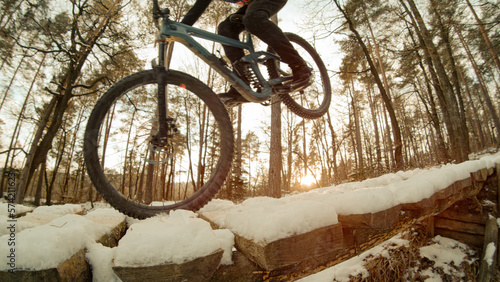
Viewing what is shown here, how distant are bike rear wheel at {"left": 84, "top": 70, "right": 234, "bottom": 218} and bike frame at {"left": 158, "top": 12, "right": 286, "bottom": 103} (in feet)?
0.80

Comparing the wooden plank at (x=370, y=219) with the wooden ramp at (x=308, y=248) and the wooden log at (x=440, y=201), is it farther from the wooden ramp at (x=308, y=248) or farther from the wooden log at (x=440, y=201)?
the wooden log at (x=440, y=201)

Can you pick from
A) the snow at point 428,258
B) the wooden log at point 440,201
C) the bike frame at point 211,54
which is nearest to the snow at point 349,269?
the snow at point 428,258

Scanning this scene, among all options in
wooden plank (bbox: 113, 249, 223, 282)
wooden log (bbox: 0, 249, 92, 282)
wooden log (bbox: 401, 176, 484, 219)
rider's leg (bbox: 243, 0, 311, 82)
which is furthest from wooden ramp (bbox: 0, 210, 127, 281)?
wooden log (bbox: 401, 176, 484, 219)

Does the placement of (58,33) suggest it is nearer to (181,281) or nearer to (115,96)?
(115,96)

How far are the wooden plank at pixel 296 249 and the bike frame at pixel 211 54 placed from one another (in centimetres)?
110

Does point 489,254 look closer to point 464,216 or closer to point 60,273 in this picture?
point 464,216

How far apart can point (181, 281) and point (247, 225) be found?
358 mm

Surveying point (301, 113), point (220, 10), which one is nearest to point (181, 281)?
point (301, 113)

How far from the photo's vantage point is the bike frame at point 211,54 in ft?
4.67

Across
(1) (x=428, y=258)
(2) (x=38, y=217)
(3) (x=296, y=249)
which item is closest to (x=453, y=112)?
(1) (x=428, y=258)

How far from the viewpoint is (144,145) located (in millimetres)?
1414

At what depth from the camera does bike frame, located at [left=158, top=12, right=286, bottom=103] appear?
56.1 inches

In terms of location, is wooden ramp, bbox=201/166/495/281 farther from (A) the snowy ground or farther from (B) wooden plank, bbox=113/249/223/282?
(B) wooden plank, bbox=113/249/223/282

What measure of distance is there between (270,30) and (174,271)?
1.76 metres
